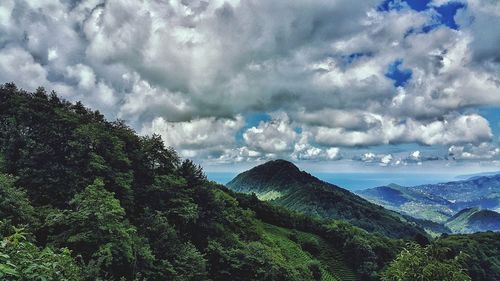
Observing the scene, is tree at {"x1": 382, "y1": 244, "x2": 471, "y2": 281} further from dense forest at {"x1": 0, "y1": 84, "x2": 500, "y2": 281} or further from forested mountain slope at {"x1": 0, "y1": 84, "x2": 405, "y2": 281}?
forested mountain slope at {"x1": 0, "y1": 84, "x2": 405, "y2": 281}

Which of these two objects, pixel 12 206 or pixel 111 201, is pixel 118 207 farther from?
pixel 12 206

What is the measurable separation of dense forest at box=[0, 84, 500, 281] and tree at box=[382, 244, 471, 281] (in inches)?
3.6

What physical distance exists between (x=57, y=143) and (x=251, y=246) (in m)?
32.9

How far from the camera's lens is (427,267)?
34344 millimetres

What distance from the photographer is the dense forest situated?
37.7 meters

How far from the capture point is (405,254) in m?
39.1

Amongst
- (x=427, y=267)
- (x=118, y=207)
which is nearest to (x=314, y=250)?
(x=427, y=267)

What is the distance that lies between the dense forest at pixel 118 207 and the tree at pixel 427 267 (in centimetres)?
9

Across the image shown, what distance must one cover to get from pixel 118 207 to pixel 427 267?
97.1 feet

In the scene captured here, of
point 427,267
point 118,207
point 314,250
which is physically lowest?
point 314,250

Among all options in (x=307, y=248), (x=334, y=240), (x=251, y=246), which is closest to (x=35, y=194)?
(x=251, y=246)

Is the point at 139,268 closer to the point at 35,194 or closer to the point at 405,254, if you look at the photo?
the point at 35,194

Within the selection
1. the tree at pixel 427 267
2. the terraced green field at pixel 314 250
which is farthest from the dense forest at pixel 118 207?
the terraced green field at pixel 314 250

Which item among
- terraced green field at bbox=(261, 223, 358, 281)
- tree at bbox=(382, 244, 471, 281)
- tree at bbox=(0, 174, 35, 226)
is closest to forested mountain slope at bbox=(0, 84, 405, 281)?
tree at bbox=(0, 174, 35, 226)
